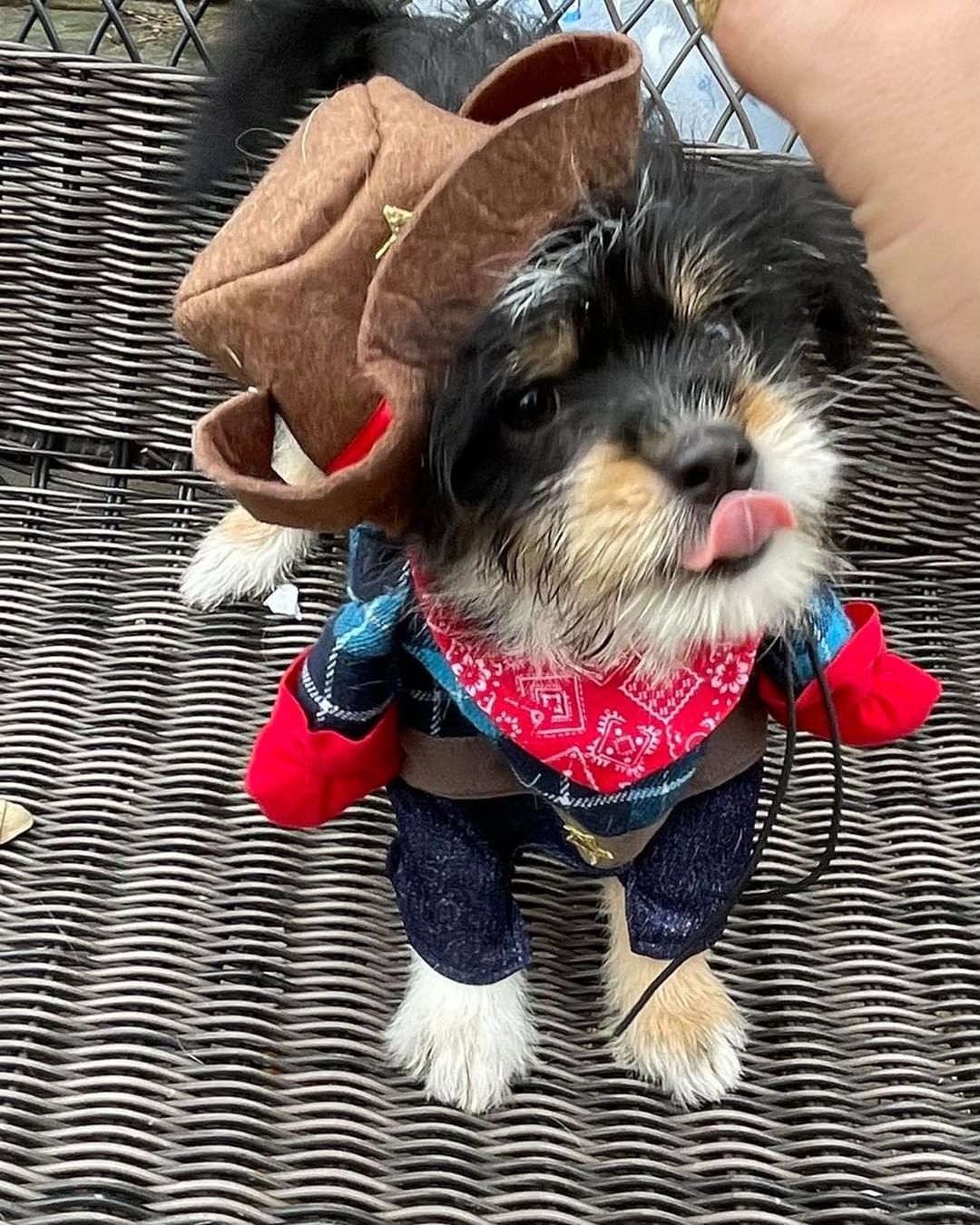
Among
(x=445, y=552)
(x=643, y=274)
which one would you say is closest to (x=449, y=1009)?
(x=445, y=552)

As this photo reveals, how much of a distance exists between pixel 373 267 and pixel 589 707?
0.30m

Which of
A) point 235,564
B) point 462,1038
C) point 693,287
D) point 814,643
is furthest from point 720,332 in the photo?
point 235,564

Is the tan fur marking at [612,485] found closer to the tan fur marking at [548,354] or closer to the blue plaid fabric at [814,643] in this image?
the tan fur marking at [548,354]

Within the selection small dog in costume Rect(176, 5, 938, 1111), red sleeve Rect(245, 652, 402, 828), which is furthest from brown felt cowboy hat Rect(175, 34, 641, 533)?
red sleeve Rect(245, 652, 402, 828)

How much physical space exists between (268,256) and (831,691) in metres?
0.49

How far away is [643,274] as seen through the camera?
650 millimetres

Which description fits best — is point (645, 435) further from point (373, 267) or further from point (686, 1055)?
point (686, 1055)

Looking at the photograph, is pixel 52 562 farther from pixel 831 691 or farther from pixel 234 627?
pixel 831 691

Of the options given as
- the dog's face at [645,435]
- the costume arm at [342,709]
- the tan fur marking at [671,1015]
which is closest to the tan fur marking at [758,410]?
the dog's face at [645,435]

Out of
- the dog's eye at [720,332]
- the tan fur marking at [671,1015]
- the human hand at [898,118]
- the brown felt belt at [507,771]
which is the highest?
the human hand at [898,118]

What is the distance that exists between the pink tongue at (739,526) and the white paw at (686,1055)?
40 centimetres

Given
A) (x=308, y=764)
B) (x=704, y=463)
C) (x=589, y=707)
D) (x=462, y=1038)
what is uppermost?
(x=704, y=463)

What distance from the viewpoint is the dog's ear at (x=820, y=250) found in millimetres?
730

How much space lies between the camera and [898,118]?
385mm
